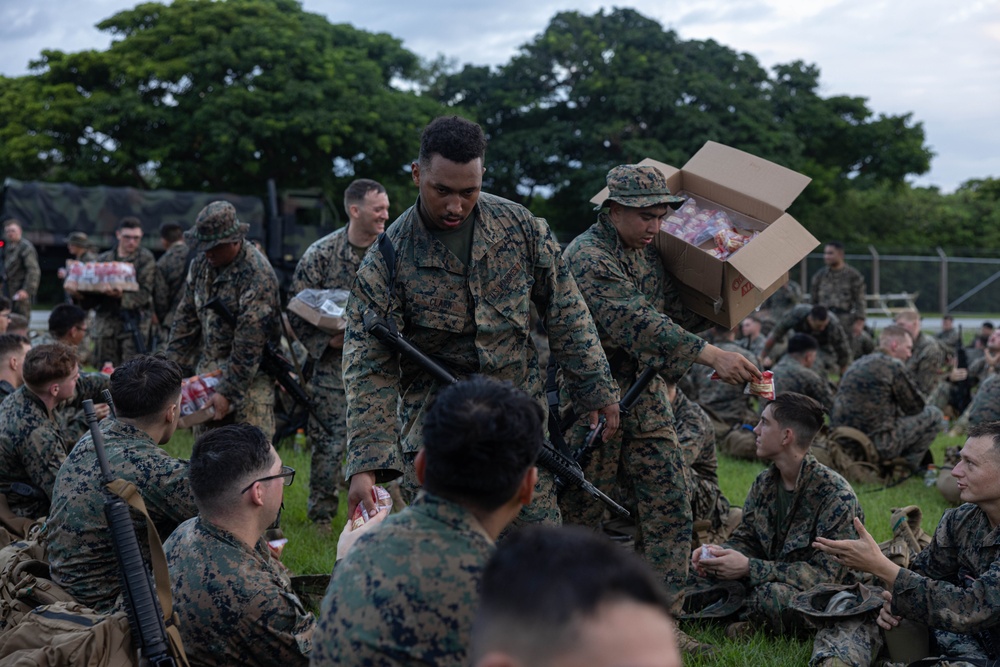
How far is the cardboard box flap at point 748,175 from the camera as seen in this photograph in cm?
518

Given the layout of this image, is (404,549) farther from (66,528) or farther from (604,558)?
(66,528)

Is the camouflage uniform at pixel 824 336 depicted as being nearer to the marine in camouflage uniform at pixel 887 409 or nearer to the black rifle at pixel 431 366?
the marine in camouflage uniform at pixel 887 409

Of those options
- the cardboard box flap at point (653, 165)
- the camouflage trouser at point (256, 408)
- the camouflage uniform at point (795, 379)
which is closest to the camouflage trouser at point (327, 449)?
the camouflage trouser at point (256, 408)

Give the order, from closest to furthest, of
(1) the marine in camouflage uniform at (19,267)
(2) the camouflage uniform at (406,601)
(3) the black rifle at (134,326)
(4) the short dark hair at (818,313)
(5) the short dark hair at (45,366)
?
(2) the camouflage uniform at (406,601), (5) the short dark hair at (45,366), (3) the black rifle at (134,326), (4) the short dark hair at (818,313), (1) the marine in camouflage uniform at (19,267)

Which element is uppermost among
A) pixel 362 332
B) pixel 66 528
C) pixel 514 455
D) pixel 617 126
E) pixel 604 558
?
pixel 604 558

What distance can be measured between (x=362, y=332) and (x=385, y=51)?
2803 cm

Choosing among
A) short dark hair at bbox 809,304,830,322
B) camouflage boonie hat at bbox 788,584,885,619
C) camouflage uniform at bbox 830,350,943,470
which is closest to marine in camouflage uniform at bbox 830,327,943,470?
camouflage uniform at bbox 830,350,943,470

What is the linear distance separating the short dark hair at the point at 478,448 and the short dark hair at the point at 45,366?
3744mm

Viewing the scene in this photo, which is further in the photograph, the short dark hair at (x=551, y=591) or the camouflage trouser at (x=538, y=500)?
the camouflage trouser at (x=538, y=500)

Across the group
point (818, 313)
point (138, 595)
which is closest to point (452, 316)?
point (138, 595)

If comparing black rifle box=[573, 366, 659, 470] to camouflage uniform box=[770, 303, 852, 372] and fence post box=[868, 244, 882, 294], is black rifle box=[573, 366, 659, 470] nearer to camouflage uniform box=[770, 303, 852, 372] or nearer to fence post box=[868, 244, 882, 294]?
camouflage uniform box=[770, 303, 852, 372]

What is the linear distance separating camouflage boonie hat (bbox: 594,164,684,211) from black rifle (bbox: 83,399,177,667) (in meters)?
2.80

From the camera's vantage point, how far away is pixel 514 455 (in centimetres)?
240

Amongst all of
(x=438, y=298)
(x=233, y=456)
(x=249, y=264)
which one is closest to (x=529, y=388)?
(x=438, y=298)
